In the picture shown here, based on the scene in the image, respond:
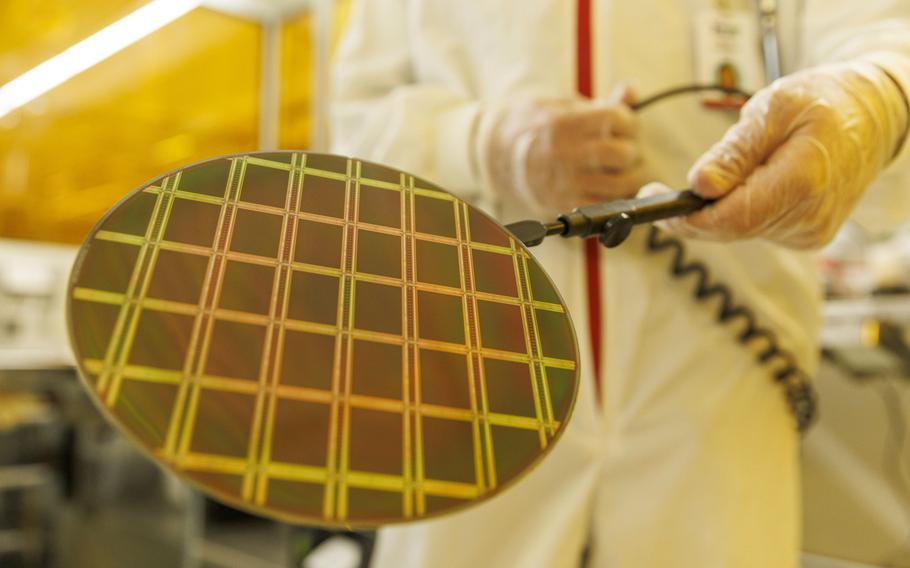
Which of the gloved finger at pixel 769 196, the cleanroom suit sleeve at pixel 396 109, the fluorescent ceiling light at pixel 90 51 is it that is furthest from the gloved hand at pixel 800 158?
the fluorescent ceiling light at pixel 90 51

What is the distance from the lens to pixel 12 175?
9.30 ft

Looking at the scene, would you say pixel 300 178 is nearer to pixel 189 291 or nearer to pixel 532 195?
pixel 189 291

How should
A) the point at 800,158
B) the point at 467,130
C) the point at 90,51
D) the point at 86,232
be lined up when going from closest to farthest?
the point at 800,158 → the point at 467,130 → the point at 86,232 → the point at 90,51

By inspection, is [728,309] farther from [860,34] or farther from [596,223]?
[596,223]

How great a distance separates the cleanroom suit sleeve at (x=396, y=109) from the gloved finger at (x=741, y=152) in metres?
0.30

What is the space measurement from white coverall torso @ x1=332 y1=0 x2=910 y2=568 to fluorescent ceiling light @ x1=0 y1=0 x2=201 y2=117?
8.73 ft

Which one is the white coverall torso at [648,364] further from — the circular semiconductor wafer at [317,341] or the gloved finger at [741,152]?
the circular semiconductor wafer at [317,341]

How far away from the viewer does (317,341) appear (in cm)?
31

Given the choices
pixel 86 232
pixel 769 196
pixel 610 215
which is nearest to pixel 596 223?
pixel 610 215

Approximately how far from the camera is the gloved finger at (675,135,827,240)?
50cm

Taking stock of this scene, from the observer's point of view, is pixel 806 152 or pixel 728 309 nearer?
pixel 806 152

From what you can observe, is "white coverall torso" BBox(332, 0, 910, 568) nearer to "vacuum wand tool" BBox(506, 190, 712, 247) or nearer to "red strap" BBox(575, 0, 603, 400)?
"red strap" BBox(575, 0, 603, 400)

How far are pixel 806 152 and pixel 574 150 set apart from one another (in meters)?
0.21

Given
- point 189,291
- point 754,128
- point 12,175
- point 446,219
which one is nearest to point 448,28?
point 754,128
